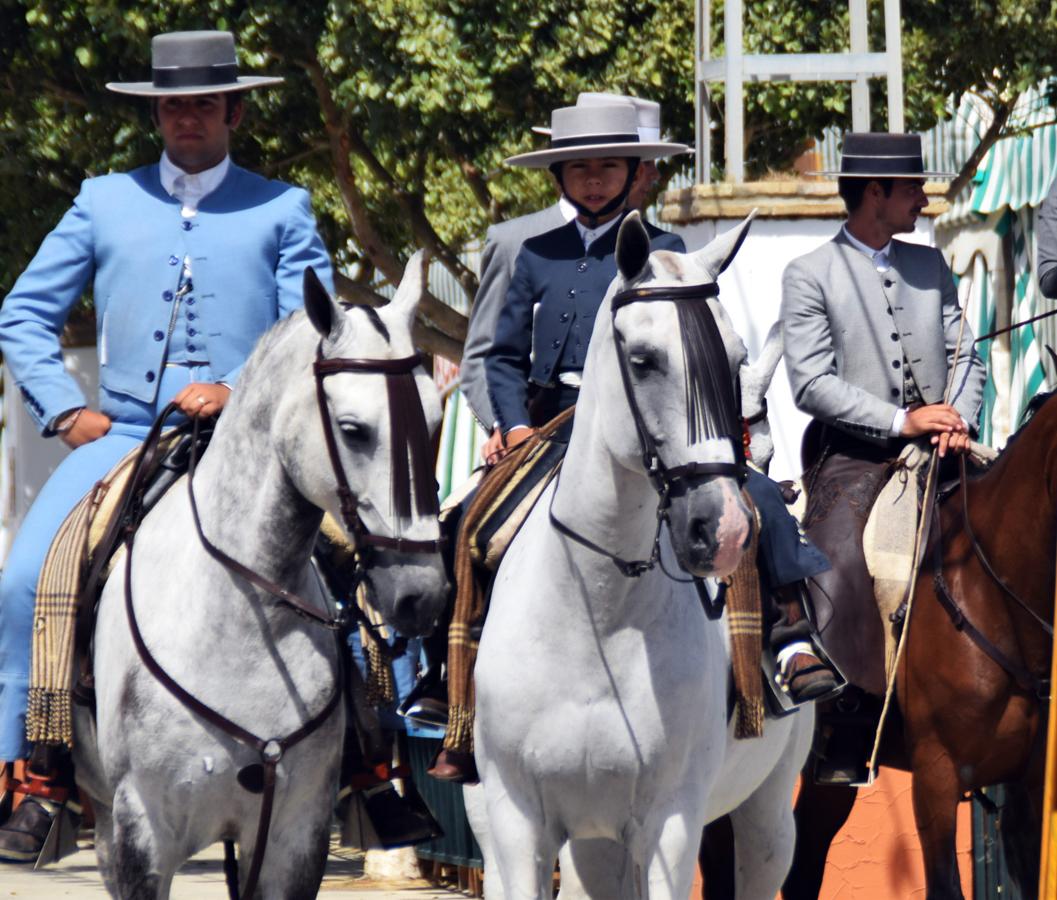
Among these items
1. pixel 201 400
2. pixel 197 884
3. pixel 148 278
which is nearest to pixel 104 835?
pixel 201 400

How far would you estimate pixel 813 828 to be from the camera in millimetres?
8383

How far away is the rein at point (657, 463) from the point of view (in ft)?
17.3

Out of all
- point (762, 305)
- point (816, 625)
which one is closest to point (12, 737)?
point (816, 625)

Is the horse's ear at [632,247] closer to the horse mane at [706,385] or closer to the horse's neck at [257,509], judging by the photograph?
the horse mane at [706,385]

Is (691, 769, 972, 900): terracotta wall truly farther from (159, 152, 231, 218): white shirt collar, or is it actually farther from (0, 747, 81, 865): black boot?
(159, 152, 231, 218): white shirt collar

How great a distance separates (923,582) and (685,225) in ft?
13.4

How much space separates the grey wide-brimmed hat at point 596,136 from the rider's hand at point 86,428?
1832 millimetres

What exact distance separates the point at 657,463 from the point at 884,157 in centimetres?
352

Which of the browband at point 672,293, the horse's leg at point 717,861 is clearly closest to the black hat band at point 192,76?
the browband at point 672,293

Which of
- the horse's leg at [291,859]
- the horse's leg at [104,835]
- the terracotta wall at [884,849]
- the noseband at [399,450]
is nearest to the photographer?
the noseband at [399,450]

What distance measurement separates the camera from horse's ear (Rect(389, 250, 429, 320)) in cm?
597

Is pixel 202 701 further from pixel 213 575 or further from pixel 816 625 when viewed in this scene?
pixel 816 625

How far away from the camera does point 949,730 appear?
302 inches

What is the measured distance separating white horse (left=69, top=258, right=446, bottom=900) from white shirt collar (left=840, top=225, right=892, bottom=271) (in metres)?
2.96
